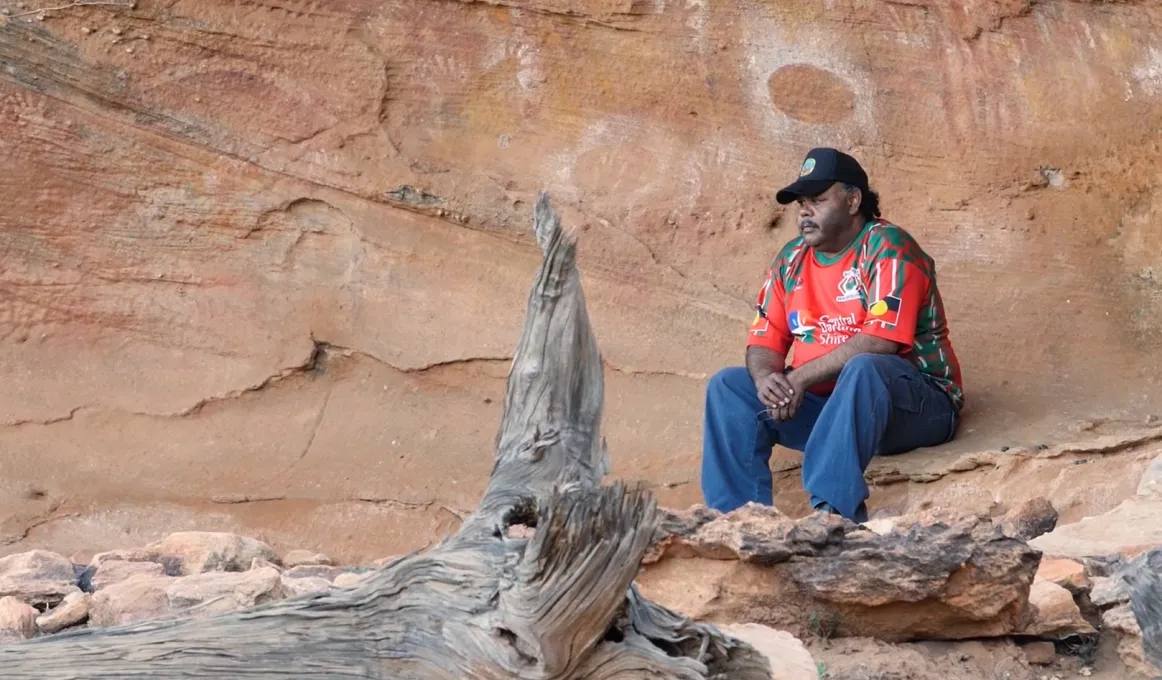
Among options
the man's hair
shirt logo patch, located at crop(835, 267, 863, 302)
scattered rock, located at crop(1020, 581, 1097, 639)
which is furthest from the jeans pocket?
scattered rock, located at crop(1020, 581, 1097, 639)

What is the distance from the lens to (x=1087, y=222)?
6102 millimetres

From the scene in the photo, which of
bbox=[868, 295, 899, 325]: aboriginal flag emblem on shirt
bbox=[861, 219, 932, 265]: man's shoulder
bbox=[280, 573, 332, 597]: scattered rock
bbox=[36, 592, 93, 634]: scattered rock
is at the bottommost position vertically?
bbox=[36, 592, 93, 634]: scattered rock

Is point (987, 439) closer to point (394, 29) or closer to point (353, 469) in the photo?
point (353, 469)

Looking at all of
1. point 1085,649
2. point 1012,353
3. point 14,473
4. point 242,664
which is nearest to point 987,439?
point 1012,353

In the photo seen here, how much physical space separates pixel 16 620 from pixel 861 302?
271cm

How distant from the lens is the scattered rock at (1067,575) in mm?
3139

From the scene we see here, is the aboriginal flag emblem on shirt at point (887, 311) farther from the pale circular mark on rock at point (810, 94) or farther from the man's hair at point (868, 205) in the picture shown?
the pale circular mark on rock at point (810, 94)

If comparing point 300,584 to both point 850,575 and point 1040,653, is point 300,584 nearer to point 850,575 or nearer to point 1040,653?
point 850,575

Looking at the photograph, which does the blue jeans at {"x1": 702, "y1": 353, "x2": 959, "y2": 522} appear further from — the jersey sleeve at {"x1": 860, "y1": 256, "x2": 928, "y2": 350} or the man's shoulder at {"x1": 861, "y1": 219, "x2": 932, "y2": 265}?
the man's shoulder at {"x1": 861, "y1": 219, "x2": 932, "y2": 265}

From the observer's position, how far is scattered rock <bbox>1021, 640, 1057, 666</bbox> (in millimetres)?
2977

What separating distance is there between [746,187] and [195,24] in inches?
95.6

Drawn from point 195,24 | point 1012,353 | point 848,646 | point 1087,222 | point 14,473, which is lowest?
point 14,473

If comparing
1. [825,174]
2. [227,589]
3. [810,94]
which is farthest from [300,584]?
[810,94]

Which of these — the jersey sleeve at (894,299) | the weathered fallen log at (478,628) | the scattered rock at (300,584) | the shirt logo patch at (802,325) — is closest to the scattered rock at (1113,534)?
the jersey sleeve at (894,299)
